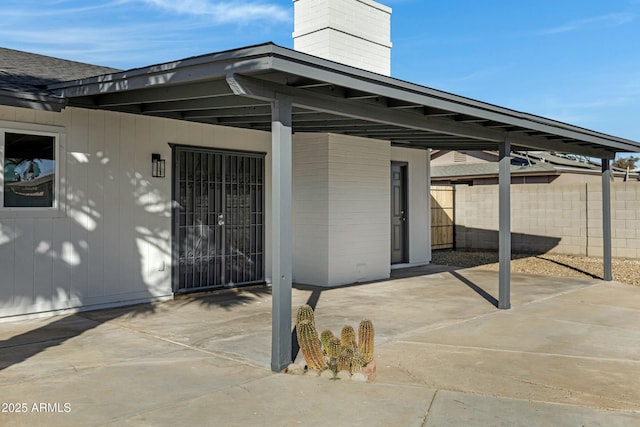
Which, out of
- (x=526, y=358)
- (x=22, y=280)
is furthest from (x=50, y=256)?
(x=526, y=358)

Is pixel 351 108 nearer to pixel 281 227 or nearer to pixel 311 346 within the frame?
pixel 281 227

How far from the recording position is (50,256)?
21.5 feet

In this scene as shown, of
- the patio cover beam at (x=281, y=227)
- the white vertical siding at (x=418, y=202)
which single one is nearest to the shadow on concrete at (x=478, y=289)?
the white vertical siding at (x=418, y=202)

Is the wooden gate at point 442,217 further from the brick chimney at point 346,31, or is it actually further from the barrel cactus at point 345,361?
the barrel cactus at point 345,361

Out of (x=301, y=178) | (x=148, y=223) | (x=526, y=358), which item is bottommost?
(x=526, y=358)

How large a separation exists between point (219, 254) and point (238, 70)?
4693 millimetres

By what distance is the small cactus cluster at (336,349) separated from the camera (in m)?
4.38

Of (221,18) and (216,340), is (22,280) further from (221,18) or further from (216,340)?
(221,18)

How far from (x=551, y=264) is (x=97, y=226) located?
979 centimetres

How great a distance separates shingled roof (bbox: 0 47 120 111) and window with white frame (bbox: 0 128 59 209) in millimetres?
531

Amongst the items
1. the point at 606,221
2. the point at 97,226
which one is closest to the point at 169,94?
the point at 97,226

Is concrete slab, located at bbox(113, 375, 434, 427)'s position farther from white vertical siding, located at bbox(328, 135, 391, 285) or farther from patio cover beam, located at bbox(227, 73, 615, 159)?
white vertical siding, located at bbox(328, 135, 391, 285)

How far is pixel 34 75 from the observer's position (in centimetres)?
684

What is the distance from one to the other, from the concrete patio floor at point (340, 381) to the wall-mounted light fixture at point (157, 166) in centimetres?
185
